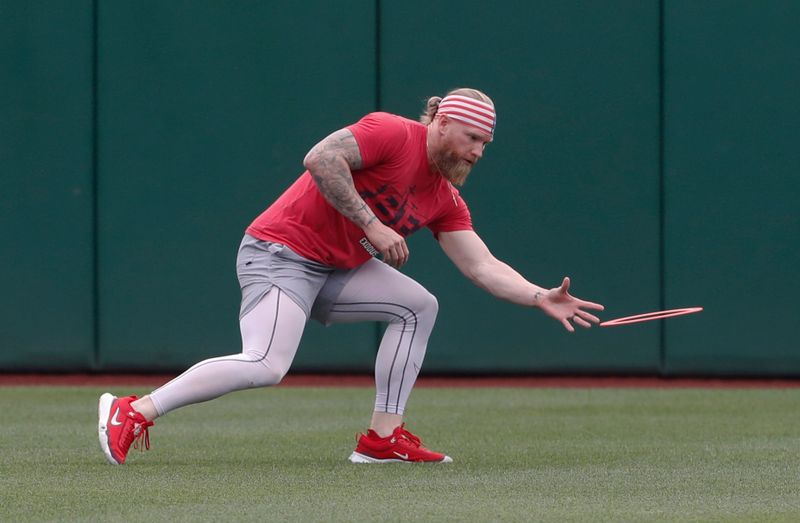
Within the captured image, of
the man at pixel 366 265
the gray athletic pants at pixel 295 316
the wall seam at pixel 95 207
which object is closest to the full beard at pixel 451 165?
the man at pixel 366 265

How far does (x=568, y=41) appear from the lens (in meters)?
11.0

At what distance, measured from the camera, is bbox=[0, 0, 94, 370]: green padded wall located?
438 inches

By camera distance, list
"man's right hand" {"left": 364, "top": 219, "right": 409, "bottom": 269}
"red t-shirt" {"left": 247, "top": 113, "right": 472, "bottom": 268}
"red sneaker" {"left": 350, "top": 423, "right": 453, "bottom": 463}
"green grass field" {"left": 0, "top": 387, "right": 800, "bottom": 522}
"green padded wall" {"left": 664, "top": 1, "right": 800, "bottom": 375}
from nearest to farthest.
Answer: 1. "green grass field" {"left": 0, "top": 387, "right": 800, "bottom": 522}
2. "man's right hand" {"left": 364, "top": 219, "right": 409, "bottom": 269}
3. "red t-shirt" {"left": 247, "top": 113, "right": 472, "bottom": 268}
4. "red sneaker" {"left": 350, "top": 423, "right": 453, "bottom": 463}
5. "green padded wall" {"left": 664, "top": 1, "right": 800, "bottom": 375}

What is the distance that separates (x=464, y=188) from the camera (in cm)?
1105

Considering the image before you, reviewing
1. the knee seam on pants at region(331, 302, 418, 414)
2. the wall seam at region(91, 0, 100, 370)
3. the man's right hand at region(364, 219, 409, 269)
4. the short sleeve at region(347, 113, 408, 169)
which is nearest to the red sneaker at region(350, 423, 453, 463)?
the knee seam on pants at region(331, 302, 418, 414)

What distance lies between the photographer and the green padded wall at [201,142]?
36.4 ft

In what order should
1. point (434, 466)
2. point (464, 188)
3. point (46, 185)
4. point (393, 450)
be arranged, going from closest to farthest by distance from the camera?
point (434, 466), point (393, 450), point (464, 188), point (46, 185)

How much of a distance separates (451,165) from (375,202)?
354mm

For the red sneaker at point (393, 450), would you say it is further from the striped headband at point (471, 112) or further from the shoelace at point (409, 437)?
the striped headband at point (471, 112)

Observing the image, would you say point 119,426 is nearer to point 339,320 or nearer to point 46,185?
point 339,320

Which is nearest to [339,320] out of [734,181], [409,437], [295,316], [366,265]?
[366,265]

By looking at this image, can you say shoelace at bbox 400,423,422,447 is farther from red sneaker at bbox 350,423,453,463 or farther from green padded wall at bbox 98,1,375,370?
green padded wall at bbox 98,1,375,370

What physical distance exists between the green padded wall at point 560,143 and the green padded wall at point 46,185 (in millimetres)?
2376

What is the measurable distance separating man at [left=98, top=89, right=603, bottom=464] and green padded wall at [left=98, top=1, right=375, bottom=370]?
4.80m
